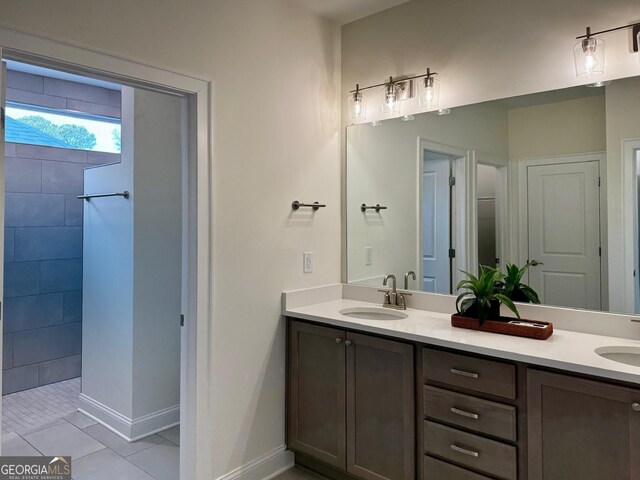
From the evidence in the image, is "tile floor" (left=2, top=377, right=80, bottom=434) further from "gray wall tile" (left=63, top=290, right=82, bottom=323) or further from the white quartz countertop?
the white quartz countertop

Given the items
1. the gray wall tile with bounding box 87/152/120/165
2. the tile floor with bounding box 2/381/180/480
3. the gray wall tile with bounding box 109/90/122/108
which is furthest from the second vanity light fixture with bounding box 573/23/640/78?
the gray wall tile with bounding box 109/90/122/108

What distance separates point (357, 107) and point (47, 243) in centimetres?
296

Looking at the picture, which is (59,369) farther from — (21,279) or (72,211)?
(72,211)

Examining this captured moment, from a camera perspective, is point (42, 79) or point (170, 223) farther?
point (42, 79)

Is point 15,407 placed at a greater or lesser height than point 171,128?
lesser

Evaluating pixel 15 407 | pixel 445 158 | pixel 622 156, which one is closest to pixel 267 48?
pixel 445 158

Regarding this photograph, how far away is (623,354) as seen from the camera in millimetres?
1770

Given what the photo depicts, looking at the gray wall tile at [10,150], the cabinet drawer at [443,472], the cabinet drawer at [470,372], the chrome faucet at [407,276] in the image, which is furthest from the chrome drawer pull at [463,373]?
the gray wall tile at [10,150]

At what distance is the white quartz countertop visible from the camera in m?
1.52

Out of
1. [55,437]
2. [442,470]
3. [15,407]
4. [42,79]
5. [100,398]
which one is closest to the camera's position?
[442,470]

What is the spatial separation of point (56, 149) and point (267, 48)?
2578 mm

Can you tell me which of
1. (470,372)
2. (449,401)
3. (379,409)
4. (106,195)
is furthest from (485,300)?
(106,195)

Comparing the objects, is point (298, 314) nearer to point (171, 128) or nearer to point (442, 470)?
point (442, 470)

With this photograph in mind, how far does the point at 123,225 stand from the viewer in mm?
2859
